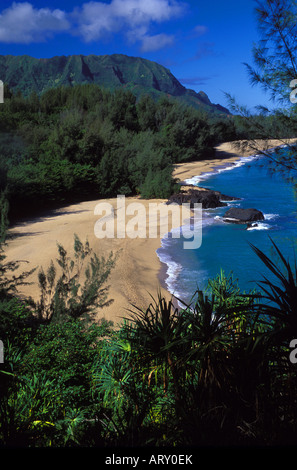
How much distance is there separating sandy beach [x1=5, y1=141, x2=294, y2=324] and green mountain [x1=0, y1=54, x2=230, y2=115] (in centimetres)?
9742

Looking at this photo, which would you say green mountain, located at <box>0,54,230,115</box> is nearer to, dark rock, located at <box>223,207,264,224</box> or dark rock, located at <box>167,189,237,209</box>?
dark rock, located at <box>167,189,237,209</box>

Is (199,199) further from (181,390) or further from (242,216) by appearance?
(181,390)

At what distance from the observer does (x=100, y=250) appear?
14156 millimetres

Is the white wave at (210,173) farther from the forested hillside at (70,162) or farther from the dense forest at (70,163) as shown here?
the dense forest at (70,163)

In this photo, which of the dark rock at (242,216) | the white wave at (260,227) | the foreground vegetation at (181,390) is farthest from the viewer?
the dark rock at (242,216)

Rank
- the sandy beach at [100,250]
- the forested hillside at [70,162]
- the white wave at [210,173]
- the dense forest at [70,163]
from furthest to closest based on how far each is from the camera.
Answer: the white wave at [210,173] < the forested hillside at [70,162] < the dense forest at [70,163] < the sandy beach at [100,250]

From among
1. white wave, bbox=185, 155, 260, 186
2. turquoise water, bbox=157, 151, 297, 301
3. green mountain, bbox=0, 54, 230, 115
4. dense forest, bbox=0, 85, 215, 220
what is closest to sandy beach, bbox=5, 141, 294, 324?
turquoise water, bbox=157, 151, 297, 301

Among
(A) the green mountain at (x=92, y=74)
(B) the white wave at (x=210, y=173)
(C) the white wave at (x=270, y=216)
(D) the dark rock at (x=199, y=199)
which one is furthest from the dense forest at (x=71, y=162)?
(A) the green mountain at (x=92, y=74)

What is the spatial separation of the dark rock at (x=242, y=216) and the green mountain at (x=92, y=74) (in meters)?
94.8

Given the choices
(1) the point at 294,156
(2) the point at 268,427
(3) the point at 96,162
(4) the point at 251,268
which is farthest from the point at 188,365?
(3) the point at 96,162

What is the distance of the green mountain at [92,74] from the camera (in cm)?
13338

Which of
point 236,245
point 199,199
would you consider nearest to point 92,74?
point 199,199

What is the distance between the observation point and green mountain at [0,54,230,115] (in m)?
133
